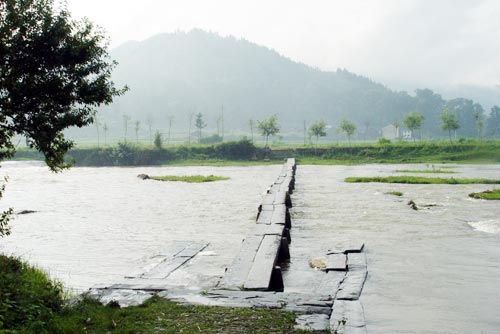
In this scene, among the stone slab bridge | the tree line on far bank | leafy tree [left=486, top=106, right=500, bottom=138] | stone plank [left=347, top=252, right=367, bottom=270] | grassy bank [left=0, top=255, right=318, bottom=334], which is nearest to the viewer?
grassy bank [left=0, top=255, right=318, bottom=334]

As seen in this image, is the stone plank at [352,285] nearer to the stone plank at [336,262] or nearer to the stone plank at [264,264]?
the stone plank at [336,262]

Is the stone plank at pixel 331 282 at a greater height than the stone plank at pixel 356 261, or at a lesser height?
lesser

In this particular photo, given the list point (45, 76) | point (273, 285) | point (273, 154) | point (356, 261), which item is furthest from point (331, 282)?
point (273, 154)

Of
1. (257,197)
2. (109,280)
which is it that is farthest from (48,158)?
(257,197)

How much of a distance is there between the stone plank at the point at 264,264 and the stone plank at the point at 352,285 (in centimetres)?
132

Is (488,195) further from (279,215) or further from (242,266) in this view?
(242,266)

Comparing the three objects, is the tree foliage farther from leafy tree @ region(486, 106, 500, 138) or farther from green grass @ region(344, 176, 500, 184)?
leafy tree @ region(486, 106, 500, 138)

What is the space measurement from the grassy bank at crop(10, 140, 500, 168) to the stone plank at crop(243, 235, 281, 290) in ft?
195

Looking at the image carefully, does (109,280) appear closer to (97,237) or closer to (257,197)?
(97,237)

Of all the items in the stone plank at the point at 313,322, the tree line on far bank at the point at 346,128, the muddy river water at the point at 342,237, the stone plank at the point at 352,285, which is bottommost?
the muddy river water at the point at 342,237

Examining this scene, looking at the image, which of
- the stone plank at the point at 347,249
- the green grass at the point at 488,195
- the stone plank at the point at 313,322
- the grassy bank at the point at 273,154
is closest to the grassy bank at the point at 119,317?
the stone plank at the point at 313,322

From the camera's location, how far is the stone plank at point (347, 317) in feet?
23.1

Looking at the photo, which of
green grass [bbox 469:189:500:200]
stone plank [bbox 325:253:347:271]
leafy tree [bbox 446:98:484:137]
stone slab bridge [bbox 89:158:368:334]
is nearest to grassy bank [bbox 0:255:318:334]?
stone slab bridge [bbox 89:158:368:334]

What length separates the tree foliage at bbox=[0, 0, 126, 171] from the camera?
29.6 feet
